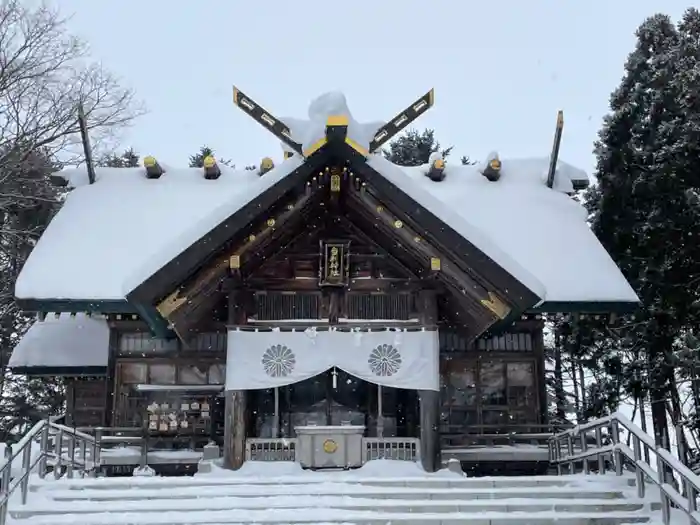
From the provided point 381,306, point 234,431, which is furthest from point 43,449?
point 381,306

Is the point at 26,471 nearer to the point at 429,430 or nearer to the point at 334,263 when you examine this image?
the point at 334,263

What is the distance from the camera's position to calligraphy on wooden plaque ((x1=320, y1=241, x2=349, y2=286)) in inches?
493

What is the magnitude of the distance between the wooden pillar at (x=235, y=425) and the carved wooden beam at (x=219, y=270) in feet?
2.28

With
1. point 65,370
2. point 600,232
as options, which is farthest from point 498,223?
point 65,370

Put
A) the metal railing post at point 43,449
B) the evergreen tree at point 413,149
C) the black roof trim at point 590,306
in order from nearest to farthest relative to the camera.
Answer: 1. the metal railing post at point 43,449
2. the black roof trim at point 590,306
3. the evergreen tree at point 413,149

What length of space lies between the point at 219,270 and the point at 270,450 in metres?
3.02

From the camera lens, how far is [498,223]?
659 inches

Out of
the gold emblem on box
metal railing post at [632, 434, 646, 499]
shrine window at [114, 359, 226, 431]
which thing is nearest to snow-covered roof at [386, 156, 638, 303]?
metal railing post at [632, 434, 646, 499]

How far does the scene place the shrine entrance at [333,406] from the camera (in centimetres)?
1421

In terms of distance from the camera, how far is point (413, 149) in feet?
104

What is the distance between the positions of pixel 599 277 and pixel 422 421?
5260 mm

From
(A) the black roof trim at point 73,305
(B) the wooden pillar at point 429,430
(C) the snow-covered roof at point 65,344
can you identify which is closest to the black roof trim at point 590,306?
(B) the wooden pillar at point 429,430

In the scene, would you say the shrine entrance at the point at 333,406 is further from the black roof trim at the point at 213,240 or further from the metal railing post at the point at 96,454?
the black roof trim at the point at 213,240

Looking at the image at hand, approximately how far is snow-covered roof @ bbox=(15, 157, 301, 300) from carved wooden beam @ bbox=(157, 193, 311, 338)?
80 cm
